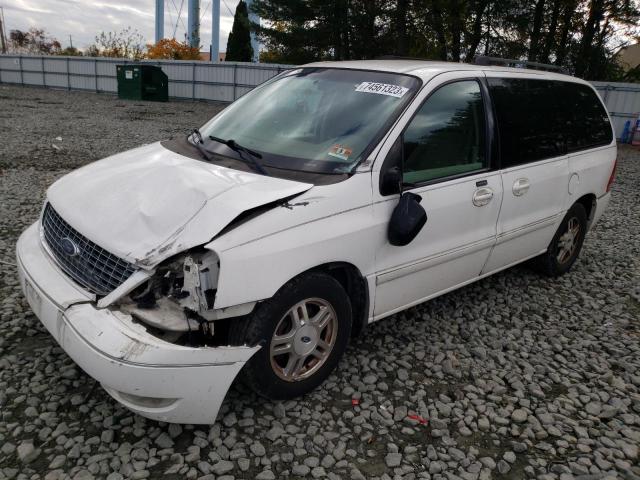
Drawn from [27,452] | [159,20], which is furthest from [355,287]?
[159,20]

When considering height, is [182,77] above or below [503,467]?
below

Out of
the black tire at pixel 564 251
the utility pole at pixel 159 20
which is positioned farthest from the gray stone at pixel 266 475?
the utility pole at pixel 159 20

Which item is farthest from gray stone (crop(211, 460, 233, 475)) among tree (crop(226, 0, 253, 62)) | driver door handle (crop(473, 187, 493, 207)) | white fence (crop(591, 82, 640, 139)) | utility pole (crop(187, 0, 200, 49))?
utility pole (crop(187, 0, 200, 49))

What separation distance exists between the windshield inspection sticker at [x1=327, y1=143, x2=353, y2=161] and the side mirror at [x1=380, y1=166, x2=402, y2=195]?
0.24 meters

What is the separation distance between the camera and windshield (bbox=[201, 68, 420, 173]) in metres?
3.04

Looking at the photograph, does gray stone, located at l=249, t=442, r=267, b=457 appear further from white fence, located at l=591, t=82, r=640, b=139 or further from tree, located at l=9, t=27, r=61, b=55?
tree, located at l=9, t=27, r=61, b=55

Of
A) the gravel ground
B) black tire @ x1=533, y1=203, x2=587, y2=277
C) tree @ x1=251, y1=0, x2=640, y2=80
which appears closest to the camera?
the gravel ground

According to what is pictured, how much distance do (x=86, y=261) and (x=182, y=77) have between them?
23.8m

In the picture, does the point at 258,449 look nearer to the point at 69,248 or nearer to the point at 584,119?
the point at 69,248

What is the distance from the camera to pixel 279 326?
2.69 metres

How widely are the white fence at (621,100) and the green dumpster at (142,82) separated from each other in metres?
17.0

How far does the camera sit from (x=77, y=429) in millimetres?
2586

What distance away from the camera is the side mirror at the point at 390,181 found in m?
2.94

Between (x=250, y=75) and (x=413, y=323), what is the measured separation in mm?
20241
